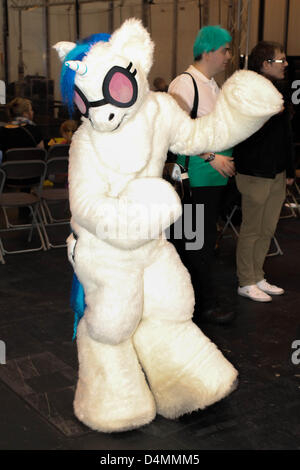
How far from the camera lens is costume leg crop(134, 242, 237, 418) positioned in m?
2.56

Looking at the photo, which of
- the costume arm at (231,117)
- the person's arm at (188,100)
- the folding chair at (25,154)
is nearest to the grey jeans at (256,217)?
the person's arm at (188,100)

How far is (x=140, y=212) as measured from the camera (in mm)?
2268

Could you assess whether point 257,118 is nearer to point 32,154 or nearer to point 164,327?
point 164,327

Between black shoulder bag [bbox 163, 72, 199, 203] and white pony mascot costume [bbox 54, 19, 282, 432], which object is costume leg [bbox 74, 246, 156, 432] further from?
black shoulder bag [bbox 163, 72, 199, 203]

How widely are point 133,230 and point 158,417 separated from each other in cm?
92

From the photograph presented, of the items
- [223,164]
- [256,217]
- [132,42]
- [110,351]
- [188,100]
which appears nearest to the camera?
[132,42]

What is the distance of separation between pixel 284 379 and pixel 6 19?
10.1 meters

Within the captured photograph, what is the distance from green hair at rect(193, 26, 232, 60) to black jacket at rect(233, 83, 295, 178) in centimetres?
65

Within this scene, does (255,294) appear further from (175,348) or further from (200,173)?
(175,348)

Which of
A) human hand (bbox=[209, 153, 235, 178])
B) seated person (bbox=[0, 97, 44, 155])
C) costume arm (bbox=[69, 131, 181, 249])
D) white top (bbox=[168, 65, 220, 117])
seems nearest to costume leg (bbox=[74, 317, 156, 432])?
costume arm (bbox=[69, 131, 181, 249])

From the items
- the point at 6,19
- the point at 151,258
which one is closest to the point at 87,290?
the point at 151,258

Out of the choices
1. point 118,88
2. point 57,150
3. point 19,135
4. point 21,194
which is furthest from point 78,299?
point 19,135

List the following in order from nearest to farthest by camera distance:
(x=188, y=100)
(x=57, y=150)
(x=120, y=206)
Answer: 1. (x=120, y=206)
2. (x=188, y=100)
3. (x=57, y=150)

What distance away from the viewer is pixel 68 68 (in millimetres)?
2391
